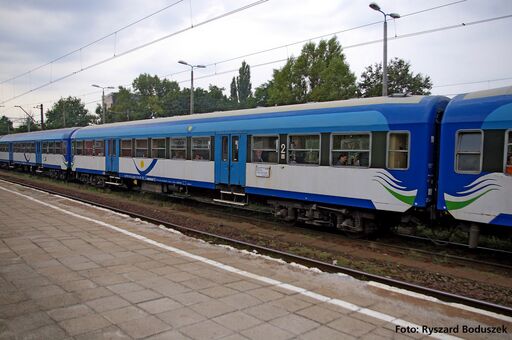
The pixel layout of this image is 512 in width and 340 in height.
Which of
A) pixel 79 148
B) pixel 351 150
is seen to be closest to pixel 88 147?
pixel 79 148

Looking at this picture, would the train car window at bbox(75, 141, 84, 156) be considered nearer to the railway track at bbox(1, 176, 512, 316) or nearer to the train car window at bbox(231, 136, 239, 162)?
the train car window at bbox(231, 136, 239, 162)

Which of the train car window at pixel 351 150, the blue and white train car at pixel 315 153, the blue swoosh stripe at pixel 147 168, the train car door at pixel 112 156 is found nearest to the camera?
the blue and white train car at pixel 315 153

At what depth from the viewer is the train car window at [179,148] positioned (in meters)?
14.8

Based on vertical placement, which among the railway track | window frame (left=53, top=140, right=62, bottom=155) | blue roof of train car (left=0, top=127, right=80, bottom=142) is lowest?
the railway track

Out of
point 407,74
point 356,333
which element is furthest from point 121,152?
point 407,74

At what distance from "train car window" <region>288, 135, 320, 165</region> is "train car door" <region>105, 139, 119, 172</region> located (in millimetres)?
10985

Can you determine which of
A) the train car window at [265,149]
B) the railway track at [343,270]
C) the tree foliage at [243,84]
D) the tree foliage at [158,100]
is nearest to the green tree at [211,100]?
the tree foliage at [158,100]

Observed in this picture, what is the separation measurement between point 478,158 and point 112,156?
16.1 meters

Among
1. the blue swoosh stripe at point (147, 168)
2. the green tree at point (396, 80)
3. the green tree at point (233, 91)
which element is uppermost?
the green tree at point (233, 91)

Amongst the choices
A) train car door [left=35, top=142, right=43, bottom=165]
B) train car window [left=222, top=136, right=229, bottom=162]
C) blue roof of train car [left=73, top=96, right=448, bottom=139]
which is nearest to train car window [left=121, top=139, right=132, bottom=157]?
blue roof of train car [left=73, top=96, right=448, bottom=139]

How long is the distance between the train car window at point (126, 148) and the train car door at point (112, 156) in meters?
0.51

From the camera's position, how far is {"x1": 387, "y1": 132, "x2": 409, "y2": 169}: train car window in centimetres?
866

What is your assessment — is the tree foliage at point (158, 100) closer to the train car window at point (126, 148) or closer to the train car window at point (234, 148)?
the train car window at point (126, 148)

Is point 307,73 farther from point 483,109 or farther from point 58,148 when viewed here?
point 483,109
